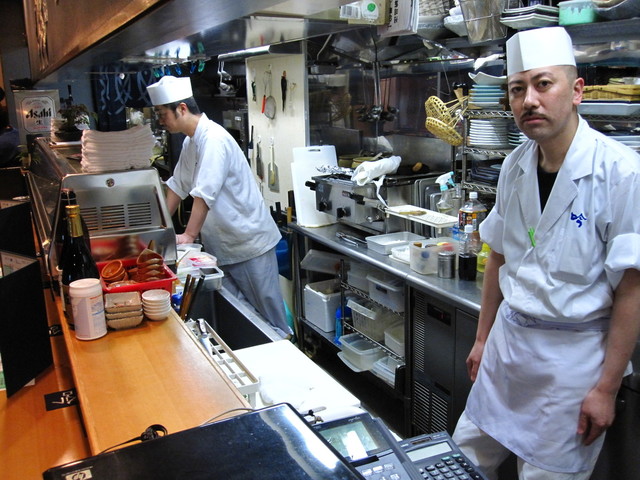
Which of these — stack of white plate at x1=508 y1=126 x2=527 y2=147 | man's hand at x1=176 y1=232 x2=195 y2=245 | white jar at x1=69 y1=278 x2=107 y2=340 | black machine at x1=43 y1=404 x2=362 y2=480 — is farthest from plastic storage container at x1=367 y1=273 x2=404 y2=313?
black machine at x1=43 y1=404 x2=362 y2=480

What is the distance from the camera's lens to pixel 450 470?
99 centimetres

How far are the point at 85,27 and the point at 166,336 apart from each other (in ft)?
2.53

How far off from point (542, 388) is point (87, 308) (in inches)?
55.6

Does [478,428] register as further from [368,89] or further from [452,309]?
[368,89]

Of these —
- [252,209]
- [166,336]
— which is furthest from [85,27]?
[252,209]

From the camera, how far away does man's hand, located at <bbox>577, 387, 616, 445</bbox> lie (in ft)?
5.85

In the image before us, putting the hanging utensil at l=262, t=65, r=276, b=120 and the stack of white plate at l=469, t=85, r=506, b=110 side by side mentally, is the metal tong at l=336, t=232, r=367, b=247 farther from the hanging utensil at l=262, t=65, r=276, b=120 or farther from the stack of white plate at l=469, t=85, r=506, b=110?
the hanging utensil at l=262, t=65, r=276, b=120

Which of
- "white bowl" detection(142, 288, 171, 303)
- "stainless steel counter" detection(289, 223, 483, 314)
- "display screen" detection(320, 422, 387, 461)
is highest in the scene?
"white bowl" detection(142, 288, 171, 303)

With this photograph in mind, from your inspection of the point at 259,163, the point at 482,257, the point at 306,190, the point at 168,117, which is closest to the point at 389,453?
the point at 482,257

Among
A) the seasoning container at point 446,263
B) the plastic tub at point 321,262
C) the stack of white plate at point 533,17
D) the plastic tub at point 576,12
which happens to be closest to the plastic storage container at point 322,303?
the plastic tub at point 321,262

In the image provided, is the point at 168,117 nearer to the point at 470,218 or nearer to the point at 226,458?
the point at 470,218

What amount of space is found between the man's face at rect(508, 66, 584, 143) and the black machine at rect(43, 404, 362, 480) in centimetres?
142

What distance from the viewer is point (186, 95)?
11.2 feet

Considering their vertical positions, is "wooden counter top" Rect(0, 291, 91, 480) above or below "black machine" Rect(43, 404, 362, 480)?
below
